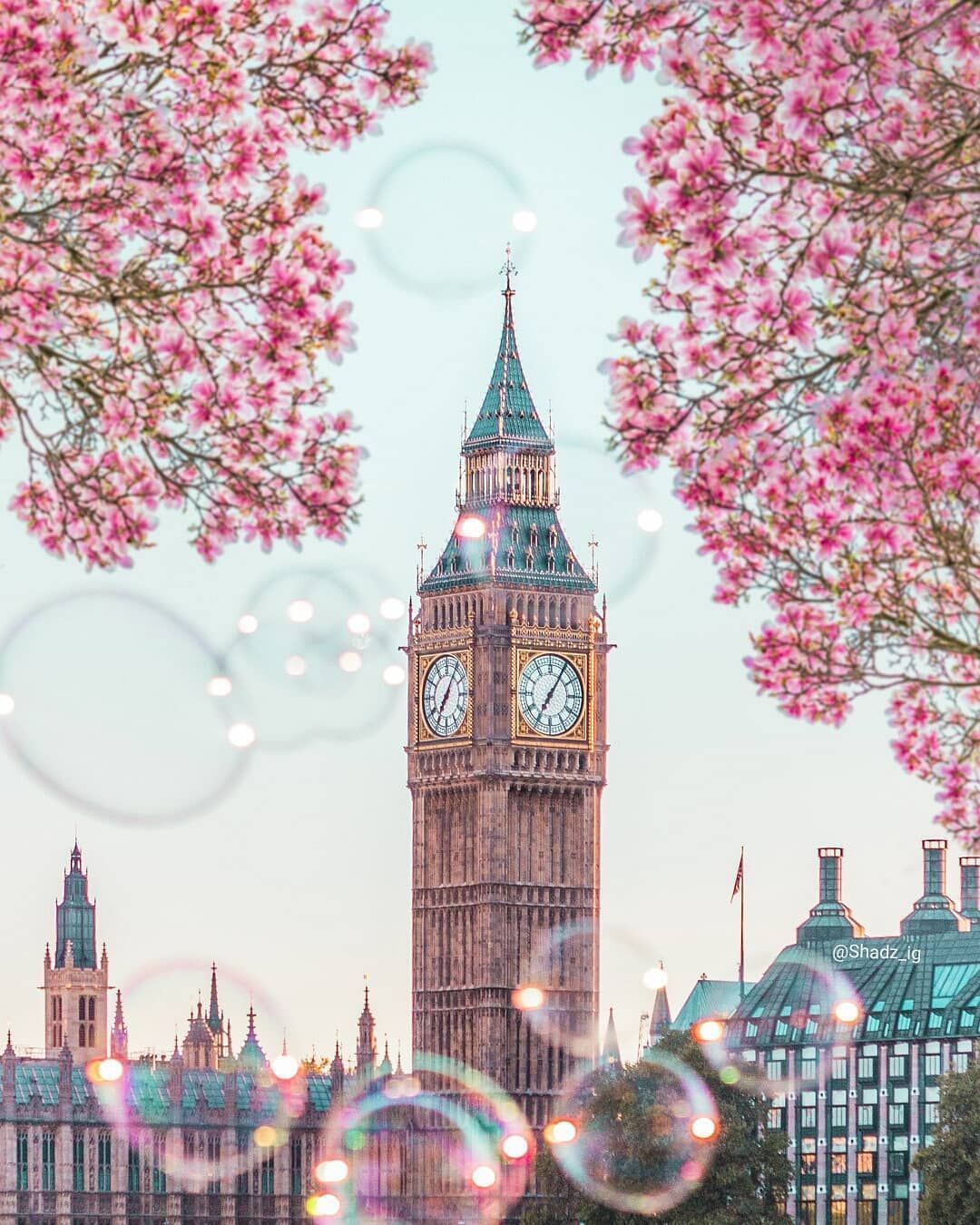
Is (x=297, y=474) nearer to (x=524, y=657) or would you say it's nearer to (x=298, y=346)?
(x=298, y=346)

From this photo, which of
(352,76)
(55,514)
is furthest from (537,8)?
(55,514)

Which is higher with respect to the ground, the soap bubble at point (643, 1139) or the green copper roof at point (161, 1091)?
the green copper roof at point (161, 1091)

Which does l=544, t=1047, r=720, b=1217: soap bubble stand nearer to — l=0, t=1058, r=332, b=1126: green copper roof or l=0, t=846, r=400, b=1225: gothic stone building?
l=0, t=846, r=400, b=1225: gothic stone building

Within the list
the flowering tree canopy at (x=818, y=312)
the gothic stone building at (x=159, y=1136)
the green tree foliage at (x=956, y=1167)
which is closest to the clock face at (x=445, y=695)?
the gothic stone building at (x=159, y=1136)

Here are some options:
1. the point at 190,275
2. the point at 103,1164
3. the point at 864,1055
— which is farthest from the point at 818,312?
the point at 864,1055

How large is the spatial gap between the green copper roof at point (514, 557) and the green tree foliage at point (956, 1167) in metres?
32.4

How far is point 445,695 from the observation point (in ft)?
508

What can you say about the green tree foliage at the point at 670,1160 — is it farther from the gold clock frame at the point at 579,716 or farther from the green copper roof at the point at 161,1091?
the green copper roof at the point at 161,1091

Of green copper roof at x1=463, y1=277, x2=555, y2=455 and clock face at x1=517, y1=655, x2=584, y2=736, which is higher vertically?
green copper roof at x1=463, y1=277, x2=555, y2=455

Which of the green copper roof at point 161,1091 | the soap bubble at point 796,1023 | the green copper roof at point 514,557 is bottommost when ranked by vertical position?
the green copper roof at point 161,1091

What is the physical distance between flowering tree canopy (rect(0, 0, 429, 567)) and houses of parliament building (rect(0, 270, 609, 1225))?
4742 inches

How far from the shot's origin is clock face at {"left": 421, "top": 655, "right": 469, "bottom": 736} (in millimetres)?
153625

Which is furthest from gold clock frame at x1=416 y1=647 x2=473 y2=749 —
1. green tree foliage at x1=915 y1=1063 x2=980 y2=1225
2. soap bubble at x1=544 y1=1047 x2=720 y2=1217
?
green tree foliage at x1=915 y1=1063 x2=980 y2=1225

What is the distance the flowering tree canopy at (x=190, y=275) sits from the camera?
93.7ft
